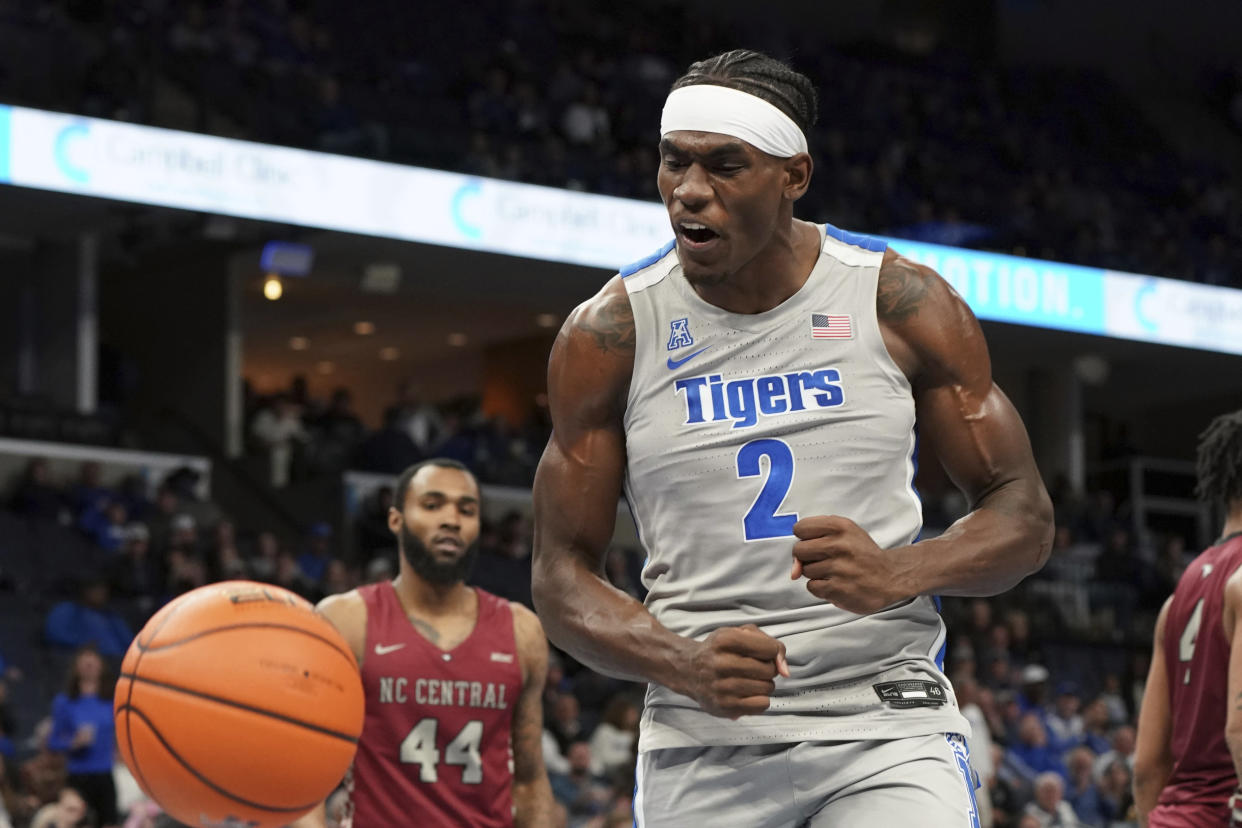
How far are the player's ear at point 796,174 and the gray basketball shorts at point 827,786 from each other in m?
1.01

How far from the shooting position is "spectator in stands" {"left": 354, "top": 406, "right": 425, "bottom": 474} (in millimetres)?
17516

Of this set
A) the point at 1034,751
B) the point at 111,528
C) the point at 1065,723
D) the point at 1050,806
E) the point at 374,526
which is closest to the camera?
the point at 1050,806

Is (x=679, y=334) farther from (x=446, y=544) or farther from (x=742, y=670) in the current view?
(x=446, y=544)

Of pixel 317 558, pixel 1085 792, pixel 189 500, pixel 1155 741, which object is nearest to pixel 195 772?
pixel 1155 741

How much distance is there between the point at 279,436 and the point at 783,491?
15928 millimetres

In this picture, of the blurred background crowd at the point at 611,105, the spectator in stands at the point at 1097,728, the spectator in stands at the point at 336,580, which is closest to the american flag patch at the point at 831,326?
the spectator in stands at the point at 336,580

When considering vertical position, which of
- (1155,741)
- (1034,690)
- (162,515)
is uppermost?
(162,515)

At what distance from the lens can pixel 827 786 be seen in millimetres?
3066

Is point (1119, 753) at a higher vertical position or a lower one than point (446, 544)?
lower

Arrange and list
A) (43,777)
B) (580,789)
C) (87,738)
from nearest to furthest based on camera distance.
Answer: (43,777) → (87,738) → (580,789)

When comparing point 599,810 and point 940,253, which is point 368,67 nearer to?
point 940,253

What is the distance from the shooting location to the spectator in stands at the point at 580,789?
34.3ft

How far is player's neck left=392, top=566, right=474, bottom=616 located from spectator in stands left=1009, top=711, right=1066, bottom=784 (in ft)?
28.7

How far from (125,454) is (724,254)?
14246mm
